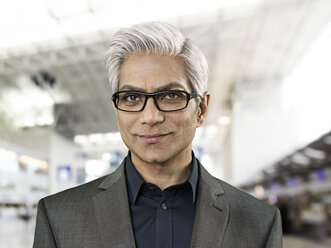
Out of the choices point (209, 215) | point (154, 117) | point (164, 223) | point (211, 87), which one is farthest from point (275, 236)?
point (211, 87)

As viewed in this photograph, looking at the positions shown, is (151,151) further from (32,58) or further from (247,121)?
(247,121)

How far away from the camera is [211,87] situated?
26750 millimetres

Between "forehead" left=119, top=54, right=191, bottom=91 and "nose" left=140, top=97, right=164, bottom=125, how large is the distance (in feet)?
0.21

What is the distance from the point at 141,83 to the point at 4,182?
12282 mm

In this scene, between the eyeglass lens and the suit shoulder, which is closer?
the eyeglass lens

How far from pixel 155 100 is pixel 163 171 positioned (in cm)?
33

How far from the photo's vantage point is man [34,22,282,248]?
1.50 meters

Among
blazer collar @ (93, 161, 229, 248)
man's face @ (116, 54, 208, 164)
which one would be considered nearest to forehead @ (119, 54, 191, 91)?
man's face @ (116, 54, 208, 164)

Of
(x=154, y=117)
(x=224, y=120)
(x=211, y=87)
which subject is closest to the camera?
(x=154, y=117)

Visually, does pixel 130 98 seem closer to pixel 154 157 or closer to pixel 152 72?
pixel 152 72

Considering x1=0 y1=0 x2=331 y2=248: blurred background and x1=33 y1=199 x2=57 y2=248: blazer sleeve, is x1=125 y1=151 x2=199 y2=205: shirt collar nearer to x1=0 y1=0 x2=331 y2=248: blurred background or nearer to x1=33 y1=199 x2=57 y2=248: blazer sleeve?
x1=33 y1=199 x2=57 y2=248: blazer sleeve

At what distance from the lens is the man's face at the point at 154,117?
148 cm

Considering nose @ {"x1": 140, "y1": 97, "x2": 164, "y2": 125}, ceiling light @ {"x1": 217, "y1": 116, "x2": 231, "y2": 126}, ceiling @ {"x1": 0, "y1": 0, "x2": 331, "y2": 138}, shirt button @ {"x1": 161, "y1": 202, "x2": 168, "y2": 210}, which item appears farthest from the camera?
ceiling light @ {"x1": 217, "y1": 116, "x2": 231, "y2": 126}

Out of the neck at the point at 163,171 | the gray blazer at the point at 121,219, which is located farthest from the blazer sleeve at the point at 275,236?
the neck at the point at 163,171
